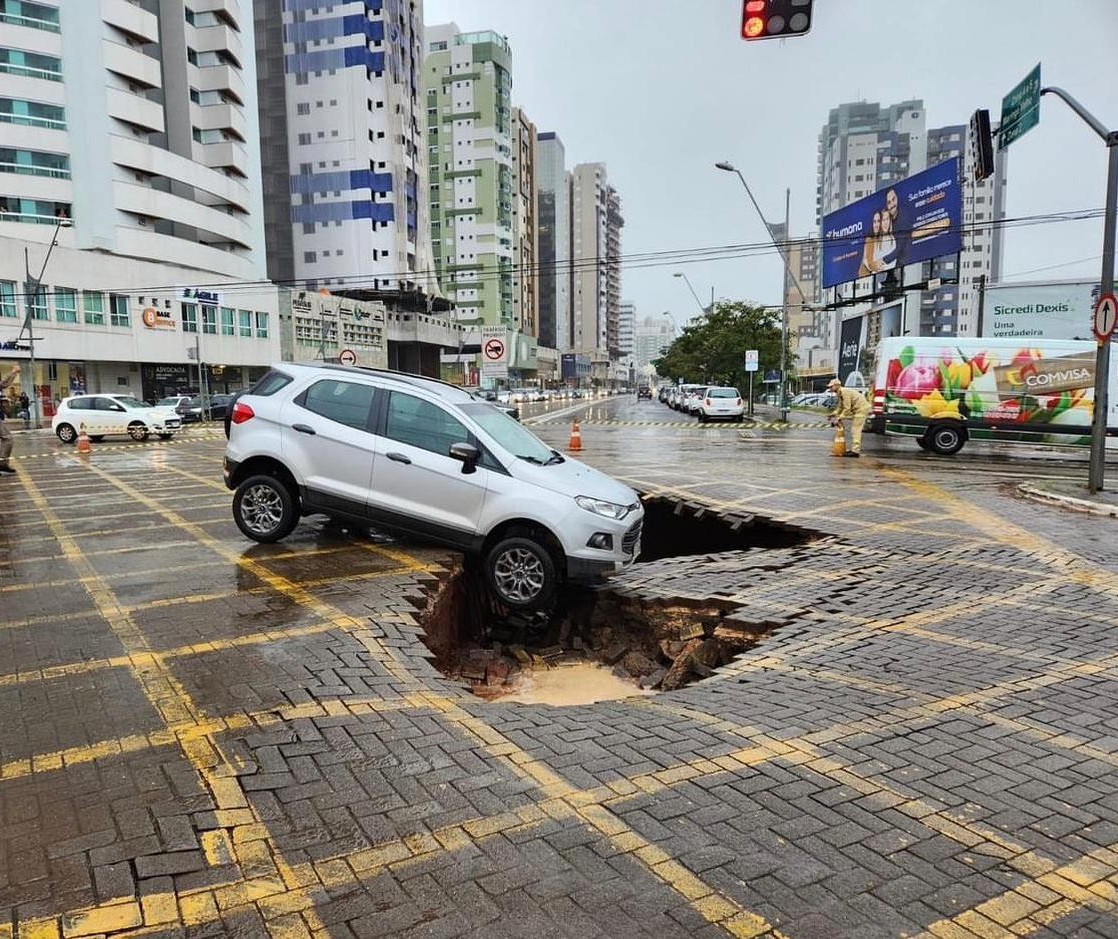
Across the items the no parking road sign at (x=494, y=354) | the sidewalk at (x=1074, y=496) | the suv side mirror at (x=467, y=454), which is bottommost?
the sidewalk at (x=1074, y=496)

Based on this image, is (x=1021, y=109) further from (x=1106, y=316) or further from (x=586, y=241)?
(x=586, y=241)

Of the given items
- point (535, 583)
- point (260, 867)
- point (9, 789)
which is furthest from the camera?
point (535, 583)

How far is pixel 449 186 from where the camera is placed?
11688cm

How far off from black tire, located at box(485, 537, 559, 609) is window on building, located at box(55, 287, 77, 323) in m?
45.5

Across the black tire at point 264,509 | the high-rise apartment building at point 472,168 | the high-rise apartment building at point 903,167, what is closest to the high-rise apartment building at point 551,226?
the high-rise apartment building at point 472,168

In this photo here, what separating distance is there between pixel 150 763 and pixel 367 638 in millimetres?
1805

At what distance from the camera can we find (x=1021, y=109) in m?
10.9

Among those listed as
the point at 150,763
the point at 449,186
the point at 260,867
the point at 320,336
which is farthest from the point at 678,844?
the point at 449,186

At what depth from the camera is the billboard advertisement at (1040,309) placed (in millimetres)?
33375

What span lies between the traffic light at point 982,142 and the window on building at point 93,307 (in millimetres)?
46371

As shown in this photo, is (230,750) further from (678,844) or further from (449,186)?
(449,186)

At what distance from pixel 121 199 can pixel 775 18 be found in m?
51.6

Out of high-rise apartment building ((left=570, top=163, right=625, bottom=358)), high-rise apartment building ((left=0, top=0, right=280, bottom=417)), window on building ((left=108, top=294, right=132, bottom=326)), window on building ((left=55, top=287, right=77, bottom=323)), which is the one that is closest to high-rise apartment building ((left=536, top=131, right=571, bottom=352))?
high-rise apartment building ((left=570, top=163, right=625, bottom=358))

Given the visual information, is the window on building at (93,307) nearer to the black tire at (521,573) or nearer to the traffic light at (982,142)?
the traffic light at (982,142)
